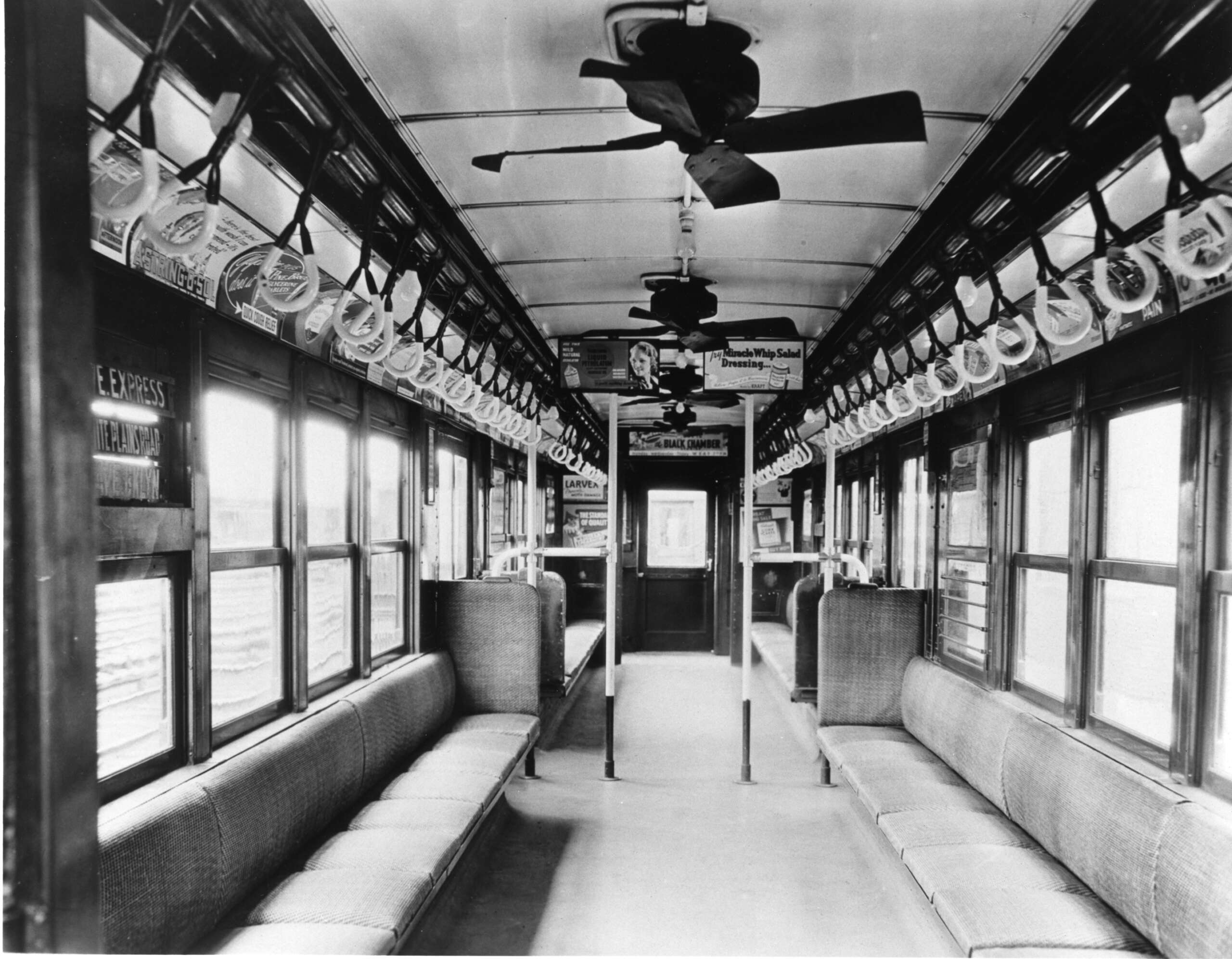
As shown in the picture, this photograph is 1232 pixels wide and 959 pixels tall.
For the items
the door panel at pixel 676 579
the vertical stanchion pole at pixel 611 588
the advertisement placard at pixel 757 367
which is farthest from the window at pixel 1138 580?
the door panel at pixel 676 579

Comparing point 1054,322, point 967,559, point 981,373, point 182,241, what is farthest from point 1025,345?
point 967,559

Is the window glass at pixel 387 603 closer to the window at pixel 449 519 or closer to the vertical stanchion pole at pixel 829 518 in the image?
the window at pixel 449 519

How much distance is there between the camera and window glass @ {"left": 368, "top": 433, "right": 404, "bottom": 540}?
4.25 m

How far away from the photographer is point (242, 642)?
3.03 metres

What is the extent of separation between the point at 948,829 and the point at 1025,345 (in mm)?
1953

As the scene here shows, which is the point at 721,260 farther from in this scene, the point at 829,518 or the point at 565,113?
the point at 829,518

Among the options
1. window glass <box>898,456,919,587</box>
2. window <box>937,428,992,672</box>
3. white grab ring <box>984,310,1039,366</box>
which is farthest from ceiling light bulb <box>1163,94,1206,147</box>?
window glass <box>898,456,919,587</box>

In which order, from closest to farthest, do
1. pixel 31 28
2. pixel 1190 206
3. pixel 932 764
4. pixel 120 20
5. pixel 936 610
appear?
pixel 31 28 → pixel 120 20 → pixel 1190 206 → pixel 932 764 → pixel 936 610

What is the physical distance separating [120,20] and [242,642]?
216 cm

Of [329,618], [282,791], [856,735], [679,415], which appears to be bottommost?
[856,735]

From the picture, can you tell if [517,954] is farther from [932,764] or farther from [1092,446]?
[1092,446]

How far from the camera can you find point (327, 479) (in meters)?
3.82

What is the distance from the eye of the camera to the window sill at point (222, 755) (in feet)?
7.08

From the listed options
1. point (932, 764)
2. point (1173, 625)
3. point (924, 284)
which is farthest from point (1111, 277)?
point (932, 764)
